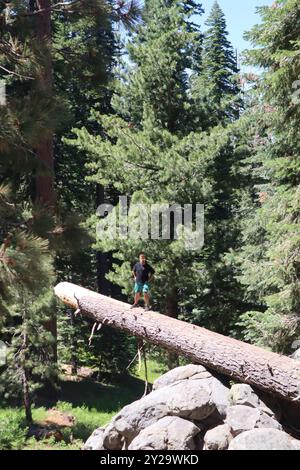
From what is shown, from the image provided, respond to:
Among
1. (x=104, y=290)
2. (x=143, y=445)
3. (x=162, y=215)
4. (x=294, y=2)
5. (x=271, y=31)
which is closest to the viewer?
(x=143, y=445)

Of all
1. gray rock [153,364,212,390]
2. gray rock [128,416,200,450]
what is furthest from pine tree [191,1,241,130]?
gray rock [128,416,200,450]

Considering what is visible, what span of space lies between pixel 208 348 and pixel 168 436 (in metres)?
1.99

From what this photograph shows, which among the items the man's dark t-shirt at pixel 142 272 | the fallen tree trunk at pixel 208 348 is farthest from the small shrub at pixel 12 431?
the man's dark t-shirt at pixel 142 272

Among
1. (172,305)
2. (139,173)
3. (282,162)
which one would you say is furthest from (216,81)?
(282,162)

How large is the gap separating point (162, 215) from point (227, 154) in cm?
297

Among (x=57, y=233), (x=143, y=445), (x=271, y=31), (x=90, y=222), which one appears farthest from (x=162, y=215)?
(x=143, y=445)

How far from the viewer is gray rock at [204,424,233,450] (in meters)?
6.69

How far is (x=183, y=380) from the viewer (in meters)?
8.12

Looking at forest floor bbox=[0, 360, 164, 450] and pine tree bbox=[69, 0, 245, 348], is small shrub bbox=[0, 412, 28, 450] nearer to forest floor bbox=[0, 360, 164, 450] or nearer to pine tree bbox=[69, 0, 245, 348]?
forest floor bbox=[0, 360, 164, 450]

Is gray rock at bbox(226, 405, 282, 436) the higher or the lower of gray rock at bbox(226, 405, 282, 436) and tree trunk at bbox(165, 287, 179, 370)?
the higher

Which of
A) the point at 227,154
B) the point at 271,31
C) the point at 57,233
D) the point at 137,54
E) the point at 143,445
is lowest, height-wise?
the point at 143,445

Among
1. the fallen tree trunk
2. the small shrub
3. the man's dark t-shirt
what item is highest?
the man's dark t-shirt

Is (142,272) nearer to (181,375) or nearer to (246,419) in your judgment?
(181,375)

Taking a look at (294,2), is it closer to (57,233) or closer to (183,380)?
(57,233)
